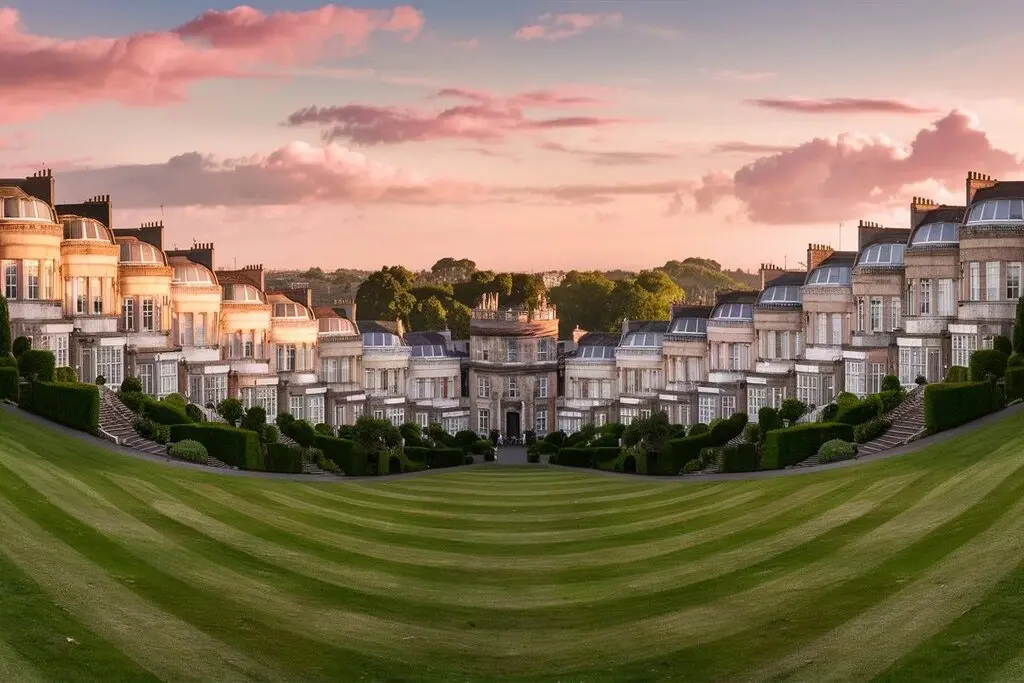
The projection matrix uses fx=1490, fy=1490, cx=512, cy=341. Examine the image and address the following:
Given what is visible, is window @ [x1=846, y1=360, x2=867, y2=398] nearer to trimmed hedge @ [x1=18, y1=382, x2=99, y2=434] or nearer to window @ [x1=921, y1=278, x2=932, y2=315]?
window @ [x1=921, y1=278, x2=932, y2=315]

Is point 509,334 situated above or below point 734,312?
below

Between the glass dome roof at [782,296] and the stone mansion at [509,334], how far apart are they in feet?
0.54

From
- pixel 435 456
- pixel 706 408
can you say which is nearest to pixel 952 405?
pixel 435 456

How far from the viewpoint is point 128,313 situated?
306ft

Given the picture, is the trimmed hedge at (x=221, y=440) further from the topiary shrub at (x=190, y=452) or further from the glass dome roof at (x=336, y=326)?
the glass dome roof at (x=336, y=326)

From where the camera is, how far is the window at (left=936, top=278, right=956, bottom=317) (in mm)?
86250

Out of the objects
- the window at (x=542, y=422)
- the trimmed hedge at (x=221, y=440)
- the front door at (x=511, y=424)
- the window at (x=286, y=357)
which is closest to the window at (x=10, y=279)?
the trimmed hedge at (x=221, y=440)

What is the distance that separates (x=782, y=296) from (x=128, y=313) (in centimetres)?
4727

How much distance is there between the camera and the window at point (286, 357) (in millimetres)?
117812

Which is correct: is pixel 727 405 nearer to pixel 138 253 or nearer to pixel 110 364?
pixel 138 253

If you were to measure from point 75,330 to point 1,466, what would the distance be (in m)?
44.5

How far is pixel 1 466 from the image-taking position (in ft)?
138

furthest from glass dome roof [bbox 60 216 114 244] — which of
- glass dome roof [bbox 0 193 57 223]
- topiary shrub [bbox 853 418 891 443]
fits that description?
topiary shrub [bbox 853 418 891 443]

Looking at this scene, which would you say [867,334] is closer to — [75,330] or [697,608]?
[75,330]
